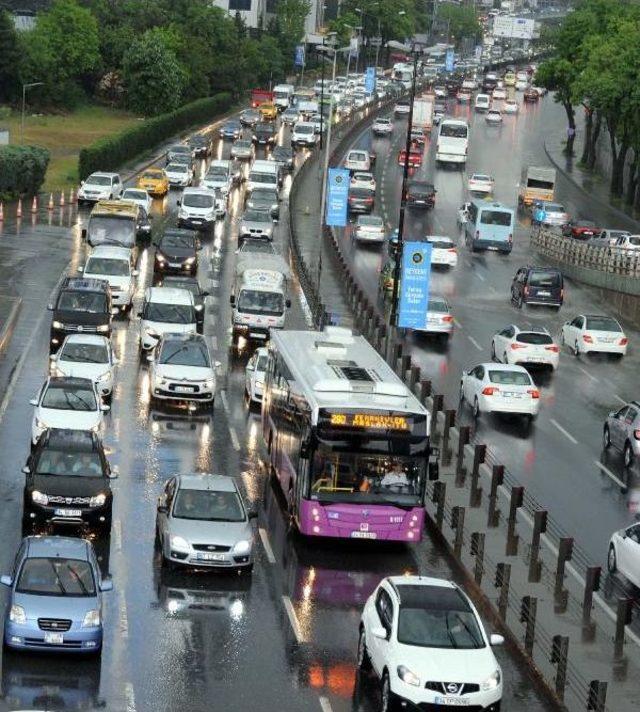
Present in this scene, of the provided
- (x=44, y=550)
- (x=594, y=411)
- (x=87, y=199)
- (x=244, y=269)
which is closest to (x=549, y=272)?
(x=244, y=269)

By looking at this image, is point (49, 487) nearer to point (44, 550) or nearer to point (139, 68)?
point (44, 550)

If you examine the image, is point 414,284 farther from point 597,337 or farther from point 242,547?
point 242,547

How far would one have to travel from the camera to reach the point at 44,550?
931 inches

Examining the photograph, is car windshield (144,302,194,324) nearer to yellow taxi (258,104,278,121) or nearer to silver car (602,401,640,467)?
silver car (602,401,640,467)

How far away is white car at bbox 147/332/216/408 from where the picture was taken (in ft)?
136

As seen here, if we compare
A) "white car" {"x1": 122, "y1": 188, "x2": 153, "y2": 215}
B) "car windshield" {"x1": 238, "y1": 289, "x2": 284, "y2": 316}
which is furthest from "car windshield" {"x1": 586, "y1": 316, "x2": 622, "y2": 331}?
"white car" {"x1": 122, "y1": 188, "x2": 153, "y2": 215}

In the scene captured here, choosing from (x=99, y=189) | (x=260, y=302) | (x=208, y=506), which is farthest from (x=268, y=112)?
(x=208, y=506)

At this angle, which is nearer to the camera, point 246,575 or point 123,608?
point 123,608

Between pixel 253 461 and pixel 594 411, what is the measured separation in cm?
1242

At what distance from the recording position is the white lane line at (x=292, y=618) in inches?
→ 997

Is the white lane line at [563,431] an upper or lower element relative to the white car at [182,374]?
lower

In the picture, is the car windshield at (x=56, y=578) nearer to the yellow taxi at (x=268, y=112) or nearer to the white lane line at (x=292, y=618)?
the white lane line at (x=292, y=618)

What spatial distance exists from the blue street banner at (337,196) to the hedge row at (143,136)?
80.7 feet

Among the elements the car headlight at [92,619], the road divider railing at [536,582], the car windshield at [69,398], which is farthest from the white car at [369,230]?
the car headlight at [92,619]
